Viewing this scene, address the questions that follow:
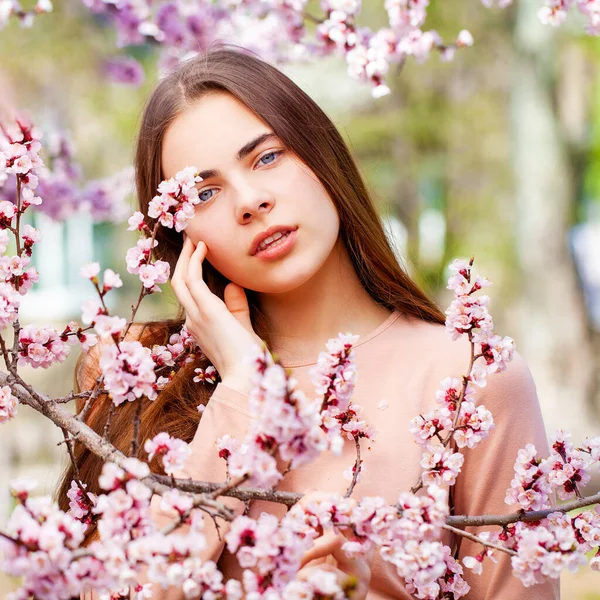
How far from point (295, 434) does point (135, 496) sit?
22 centimetres

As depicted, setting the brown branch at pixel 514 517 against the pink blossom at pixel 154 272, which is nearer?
the brown branch at pixel 514 517

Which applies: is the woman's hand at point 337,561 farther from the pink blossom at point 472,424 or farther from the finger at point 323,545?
the pink blossom at point 472,424

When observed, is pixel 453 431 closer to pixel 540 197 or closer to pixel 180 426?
pixel 180 426

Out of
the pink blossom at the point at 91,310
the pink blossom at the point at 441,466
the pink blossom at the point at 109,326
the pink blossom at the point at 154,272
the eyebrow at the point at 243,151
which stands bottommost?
Result: the pink blossom at the point at 441,466

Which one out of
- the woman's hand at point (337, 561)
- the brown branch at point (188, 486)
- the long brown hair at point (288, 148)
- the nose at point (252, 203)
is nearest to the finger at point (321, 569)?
the woman's hand at point (337, 561)

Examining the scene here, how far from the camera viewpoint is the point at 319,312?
2086 mm

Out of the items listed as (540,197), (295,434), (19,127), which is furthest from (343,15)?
(540,197)

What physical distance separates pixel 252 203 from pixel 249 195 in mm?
19

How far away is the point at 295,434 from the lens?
3.41 feet

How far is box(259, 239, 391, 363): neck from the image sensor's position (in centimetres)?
208

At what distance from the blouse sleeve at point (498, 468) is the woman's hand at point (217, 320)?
21.0 inches

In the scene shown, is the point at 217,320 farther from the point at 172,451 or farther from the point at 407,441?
the point at 172,451

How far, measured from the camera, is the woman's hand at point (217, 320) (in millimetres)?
1798

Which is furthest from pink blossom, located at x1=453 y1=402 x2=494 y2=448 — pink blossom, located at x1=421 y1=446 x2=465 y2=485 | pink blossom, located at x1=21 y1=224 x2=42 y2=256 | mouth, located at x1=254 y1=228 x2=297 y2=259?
pink blossom, located at x1=21 y1=224 x2=42 y2=256
